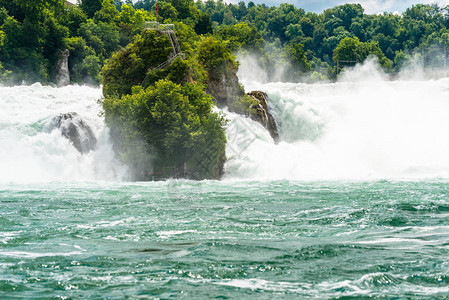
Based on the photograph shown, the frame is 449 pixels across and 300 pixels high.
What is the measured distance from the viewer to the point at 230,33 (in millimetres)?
79500

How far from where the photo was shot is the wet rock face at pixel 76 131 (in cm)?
3030

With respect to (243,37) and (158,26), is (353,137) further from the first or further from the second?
(243,37)

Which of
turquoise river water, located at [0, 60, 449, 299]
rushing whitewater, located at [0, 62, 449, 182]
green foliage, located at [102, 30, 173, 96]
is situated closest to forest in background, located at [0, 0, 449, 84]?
rushing whitewater, located at [0, 62, 449, 182]

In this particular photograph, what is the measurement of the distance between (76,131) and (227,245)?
20548 mm

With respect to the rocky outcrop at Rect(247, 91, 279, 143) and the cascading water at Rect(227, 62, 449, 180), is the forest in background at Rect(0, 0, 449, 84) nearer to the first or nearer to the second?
the rocky outcrop at Rect(247, 91, 279, 143)

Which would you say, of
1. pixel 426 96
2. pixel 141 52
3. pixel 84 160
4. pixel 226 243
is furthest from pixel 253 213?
pixel 426 96

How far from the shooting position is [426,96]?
Answer: 1689 inches

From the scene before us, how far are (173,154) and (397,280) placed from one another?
67.1ft

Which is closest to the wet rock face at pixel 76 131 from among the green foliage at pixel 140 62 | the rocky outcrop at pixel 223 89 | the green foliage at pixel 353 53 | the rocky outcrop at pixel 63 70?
the green foliage at pixel 140 62

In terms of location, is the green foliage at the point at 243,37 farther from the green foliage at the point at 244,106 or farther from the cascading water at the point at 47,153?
the cascading water at the point at 47,153

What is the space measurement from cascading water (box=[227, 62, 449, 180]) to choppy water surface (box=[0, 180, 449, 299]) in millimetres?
10546

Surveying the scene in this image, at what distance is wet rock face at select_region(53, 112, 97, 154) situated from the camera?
30297mm

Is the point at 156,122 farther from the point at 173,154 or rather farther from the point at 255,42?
the point at 255,42

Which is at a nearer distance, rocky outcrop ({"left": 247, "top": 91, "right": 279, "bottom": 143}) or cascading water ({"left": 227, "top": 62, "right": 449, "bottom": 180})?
cascading water ({"left": 227, "top": 62, "right": 449, "bottom": 180})
